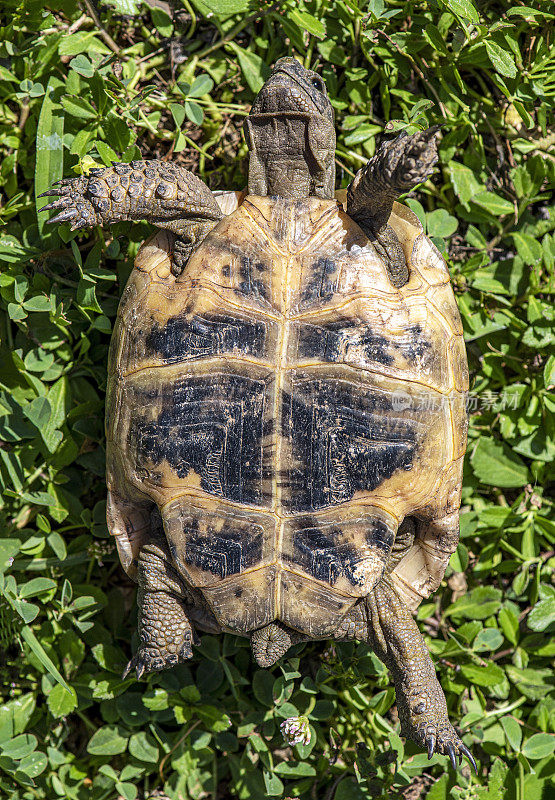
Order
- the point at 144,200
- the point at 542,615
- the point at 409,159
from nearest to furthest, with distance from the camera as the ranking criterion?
the point at 409,159 < the point at 144,200 < the point at 542,615

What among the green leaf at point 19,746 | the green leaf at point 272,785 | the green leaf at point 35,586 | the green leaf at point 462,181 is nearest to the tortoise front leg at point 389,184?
the green leaf at point 462,181

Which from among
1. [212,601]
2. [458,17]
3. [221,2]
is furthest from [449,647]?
[221,2]

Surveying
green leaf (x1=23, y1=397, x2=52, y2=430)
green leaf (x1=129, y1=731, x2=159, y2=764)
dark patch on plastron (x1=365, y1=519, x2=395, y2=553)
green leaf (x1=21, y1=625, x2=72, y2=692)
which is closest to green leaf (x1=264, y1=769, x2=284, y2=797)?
green leaf (x1=129, y1=731, x2=159, y2=764)

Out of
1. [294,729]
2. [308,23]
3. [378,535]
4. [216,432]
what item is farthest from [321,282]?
[294,729]

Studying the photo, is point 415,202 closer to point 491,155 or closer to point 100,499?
point 491,155

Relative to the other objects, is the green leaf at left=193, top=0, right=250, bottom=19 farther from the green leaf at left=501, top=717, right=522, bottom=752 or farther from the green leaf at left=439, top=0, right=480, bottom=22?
the green leaf at left=501, top=717, right=522, bottom=752

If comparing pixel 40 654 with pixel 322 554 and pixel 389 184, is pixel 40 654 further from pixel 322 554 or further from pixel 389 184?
pixel 389 184
